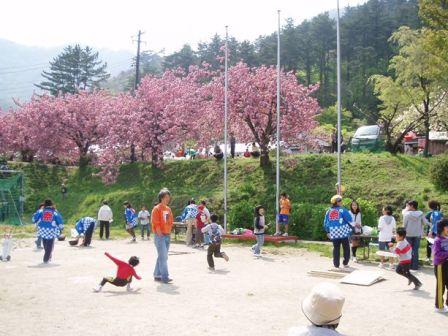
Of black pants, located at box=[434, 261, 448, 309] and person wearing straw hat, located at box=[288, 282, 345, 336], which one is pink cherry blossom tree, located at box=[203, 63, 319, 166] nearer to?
black pants, located at box=[434, 261, 448, 309]

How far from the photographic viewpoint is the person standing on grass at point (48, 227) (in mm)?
12898

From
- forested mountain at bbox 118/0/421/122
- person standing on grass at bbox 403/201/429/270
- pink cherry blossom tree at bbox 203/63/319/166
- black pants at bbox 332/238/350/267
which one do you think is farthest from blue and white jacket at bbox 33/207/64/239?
forested mountain at bbox 118/0/421/122

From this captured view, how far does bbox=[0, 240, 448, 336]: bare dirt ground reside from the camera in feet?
23.2

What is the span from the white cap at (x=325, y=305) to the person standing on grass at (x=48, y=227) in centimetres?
1086

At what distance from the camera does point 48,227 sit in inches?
510

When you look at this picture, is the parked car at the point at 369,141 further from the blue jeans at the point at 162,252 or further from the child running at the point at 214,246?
the blue jeans at the point at 162,252

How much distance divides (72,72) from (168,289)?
65896 mm

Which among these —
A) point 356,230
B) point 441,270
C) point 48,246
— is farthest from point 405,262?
point 48,246

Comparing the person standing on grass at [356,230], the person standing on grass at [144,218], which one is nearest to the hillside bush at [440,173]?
the person standing on grass at [356,230]

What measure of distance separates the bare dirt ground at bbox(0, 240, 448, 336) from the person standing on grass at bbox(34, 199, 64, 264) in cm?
55

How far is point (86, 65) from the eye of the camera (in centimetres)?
7200

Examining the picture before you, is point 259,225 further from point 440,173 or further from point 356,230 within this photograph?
point 440,173

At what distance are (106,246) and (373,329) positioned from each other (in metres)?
12.4

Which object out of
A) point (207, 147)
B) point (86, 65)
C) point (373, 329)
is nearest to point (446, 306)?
point (373, 329)
